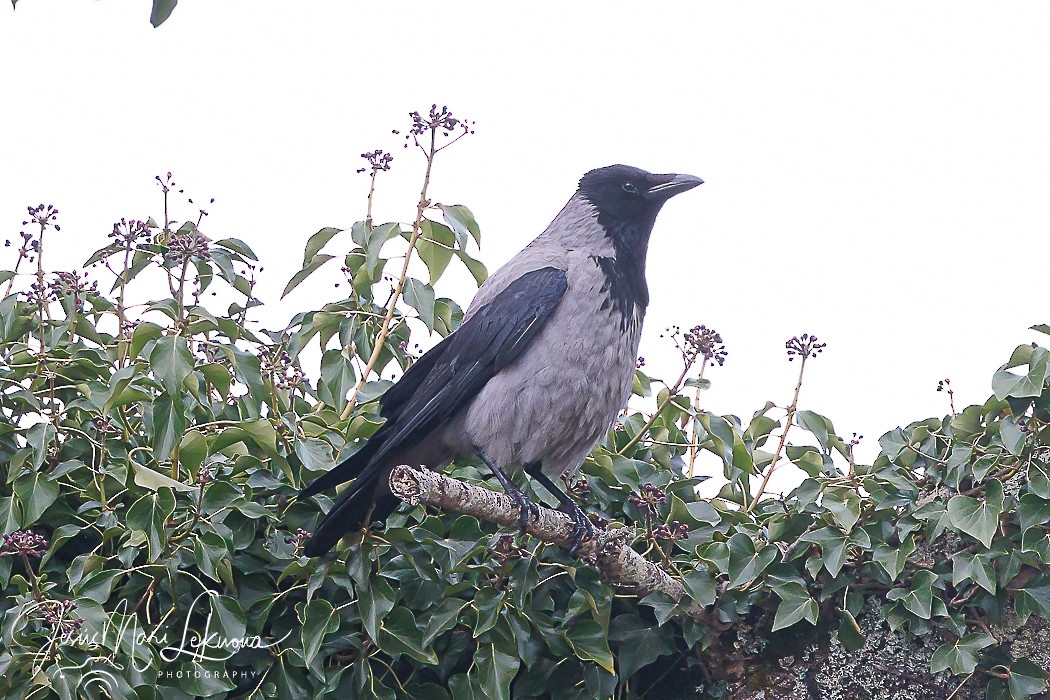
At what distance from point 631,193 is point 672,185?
0.52ft

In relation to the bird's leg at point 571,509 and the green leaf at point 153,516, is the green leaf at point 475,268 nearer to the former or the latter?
the bird's leg at point 571,509

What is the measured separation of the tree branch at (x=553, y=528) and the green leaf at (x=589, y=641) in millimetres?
145

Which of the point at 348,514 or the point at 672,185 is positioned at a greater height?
the point at 672,185

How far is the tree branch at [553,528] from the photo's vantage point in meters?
2.71

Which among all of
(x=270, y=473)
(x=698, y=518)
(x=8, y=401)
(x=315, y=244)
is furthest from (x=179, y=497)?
(x=698, y=518)

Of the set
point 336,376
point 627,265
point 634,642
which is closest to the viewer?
point 634,642

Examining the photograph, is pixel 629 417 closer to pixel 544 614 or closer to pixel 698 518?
pixel 698 518

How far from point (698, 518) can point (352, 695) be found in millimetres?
1121

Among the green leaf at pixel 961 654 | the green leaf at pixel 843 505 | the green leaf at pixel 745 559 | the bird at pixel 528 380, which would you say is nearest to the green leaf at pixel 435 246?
the bird at pixel 528 380

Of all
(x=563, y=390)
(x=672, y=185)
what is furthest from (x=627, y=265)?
(x=563, y=390)

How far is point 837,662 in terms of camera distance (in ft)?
10.5

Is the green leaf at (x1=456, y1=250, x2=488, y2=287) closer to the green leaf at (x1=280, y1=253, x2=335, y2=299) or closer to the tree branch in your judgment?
the green leaf at (x1=280, y1=253, x2=335, y2=299)

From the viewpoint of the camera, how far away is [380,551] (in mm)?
3035

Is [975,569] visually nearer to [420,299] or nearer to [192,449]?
[420,299]
